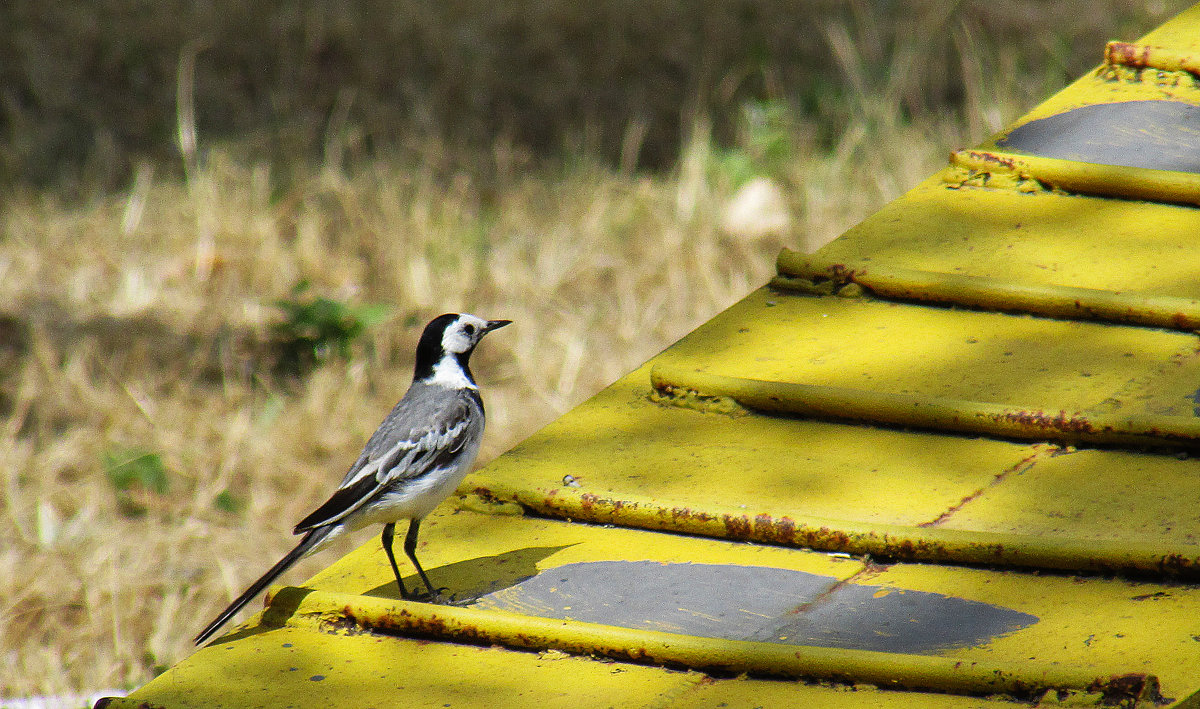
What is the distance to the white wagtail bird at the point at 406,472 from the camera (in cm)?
284

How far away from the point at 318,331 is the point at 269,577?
3.50m

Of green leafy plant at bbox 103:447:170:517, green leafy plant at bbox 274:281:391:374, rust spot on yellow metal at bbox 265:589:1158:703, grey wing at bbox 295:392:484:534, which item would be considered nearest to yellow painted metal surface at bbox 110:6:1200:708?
rust spot on yellow metal at bbox 265:589:1158:703

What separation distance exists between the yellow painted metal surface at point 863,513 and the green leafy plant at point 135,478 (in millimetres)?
2543

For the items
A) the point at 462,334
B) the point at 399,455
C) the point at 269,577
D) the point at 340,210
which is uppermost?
the point at 340,210

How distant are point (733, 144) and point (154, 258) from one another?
11.0ft

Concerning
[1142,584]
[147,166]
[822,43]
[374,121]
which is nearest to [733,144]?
[822,43]

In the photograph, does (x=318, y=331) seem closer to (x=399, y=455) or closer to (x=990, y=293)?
(x=399, y=455)

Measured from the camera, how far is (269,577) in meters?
2.71

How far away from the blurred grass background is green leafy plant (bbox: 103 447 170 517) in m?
0.01

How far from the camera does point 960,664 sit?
6.56ft

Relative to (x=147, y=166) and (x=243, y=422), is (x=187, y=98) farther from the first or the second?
(x=243, y=422)

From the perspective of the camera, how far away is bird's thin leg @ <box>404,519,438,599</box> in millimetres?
2453

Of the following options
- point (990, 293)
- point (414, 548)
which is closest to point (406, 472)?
point (414, 548)

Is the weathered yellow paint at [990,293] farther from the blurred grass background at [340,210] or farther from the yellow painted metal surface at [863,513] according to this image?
the blurred grass background at [340,210]
